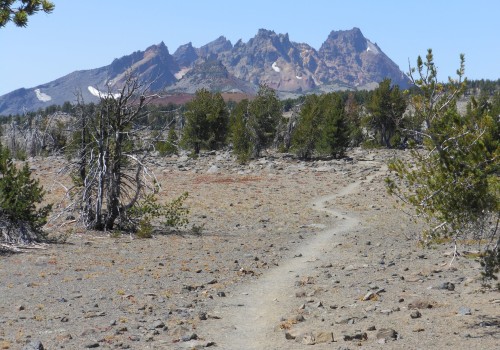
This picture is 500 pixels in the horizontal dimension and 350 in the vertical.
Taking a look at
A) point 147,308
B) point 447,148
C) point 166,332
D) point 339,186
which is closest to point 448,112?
point 447,148

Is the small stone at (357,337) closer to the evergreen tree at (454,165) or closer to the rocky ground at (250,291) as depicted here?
the rocky ground at (250,291)

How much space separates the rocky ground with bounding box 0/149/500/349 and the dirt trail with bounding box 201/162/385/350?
0.04 metres

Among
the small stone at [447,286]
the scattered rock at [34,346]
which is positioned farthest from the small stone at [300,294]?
the scattered rock at [34,346]

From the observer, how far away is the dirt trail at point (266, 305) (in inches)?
452

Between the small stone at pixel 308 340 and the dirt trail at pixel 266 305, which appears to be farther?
the dirt trail at pixel 266 305

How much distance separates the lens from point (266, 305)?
14469mm

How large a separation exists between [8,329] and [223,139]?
2748 inches

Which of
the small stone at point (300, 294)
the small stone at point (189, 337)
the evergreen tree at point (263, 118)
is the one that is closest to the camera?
the small stone at point (189, 337)

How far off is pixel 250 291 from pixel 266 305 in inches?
59.8

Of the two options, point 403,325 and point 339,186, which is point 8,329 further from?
point 339,186

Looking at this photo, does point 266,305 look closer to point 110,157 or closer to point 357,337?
point 357,337

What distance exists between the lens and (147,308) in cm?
1363

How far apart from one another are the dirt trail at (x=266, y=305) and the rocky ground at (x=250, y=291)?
0.04 metres

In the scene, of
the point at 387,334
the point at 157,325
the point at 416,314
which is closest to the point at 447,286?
the point at 416,314
